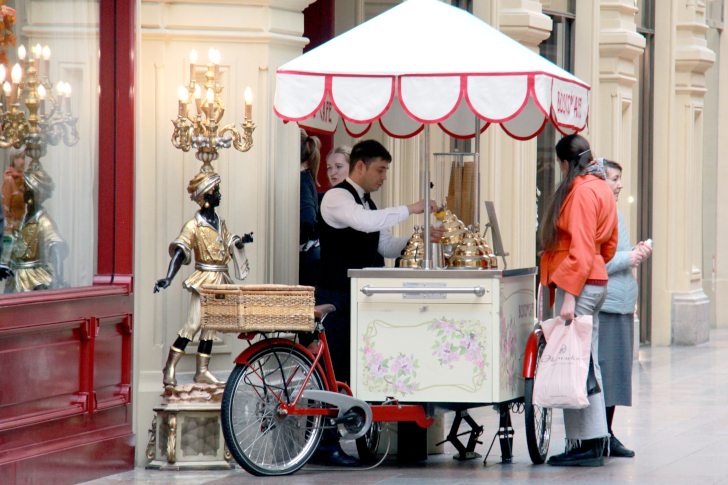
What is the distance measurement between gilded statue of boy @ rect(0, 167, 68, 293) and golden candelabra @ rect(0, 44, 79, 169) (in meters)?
0.12

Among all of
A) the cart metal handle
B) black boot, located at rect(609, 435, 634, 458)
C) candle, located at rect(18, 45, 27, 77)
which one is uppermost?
candle, located at rect(18, 45, 27, 77)

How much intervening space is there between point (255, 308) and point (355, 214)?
109cm

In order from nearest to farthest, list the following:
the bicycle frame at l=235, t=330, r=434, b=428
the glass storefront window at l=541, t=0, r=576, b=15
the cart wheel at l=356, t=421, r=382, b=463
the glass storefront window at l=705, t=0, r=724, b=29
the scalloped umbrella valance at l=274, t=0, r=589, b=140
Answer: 1. the scalloped umbrella valance at l=274, t=0, r=589, b=140
2. the bicycle frame at l=235, t=330, r=434, b=428
3. the cart wheel at l=356, t=421, r=382, b=463
4. the glass storefront window at l=541, t=0, r=576, b=15
5. the glass storefront window at l=705, t=0, r=724, b=29

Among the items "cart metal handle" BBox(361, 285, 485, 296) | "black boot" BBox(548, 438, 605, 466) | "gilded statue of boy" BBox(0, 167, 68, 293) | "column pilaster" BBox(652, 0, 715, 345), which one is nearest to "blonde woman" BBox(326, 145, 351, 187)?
"cart metal handle" BBox(361, 285, 485, 296)

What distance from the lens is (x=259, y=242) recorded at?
7.35 metres

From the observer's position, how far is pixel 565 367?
21.4 ft

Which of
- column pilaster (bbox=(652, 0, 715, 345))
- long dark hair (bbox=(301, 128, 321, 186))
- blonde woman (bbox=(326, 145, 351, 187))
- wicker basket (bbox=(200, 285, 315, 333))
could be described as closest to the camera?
wicker basket (bbox=(200, 285, 315, 333))

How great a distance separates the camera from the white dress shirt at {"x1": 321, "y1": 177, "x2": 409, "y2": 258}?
267 inches

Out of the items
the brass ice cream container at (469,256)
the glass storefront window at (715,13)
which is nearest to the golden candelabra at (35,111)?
the brass ice cream container at (469,256)

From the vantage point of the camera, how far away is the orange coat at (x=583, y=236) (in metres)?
6.54

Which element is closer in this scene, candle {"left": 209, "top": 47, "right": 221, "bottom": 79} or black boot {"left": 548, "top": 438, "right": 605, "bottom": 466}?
candle {"left": 209, "top": 47, "right": 221, "bottom": 79}

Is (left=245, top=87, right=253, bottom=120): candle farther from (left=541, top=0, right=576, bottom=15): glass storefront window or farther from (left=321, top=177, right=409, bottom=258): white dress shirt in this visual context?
(left=541, top=0, right=576, bottom=15): glass storefront window

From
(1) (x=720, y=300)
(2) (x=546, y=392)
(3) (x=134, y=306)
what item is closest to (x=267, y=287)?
(3) (x=134, y=306)

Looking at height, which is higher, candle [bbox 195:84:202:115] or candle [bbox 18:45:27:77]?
candle [bbox 18:45:27:77]
